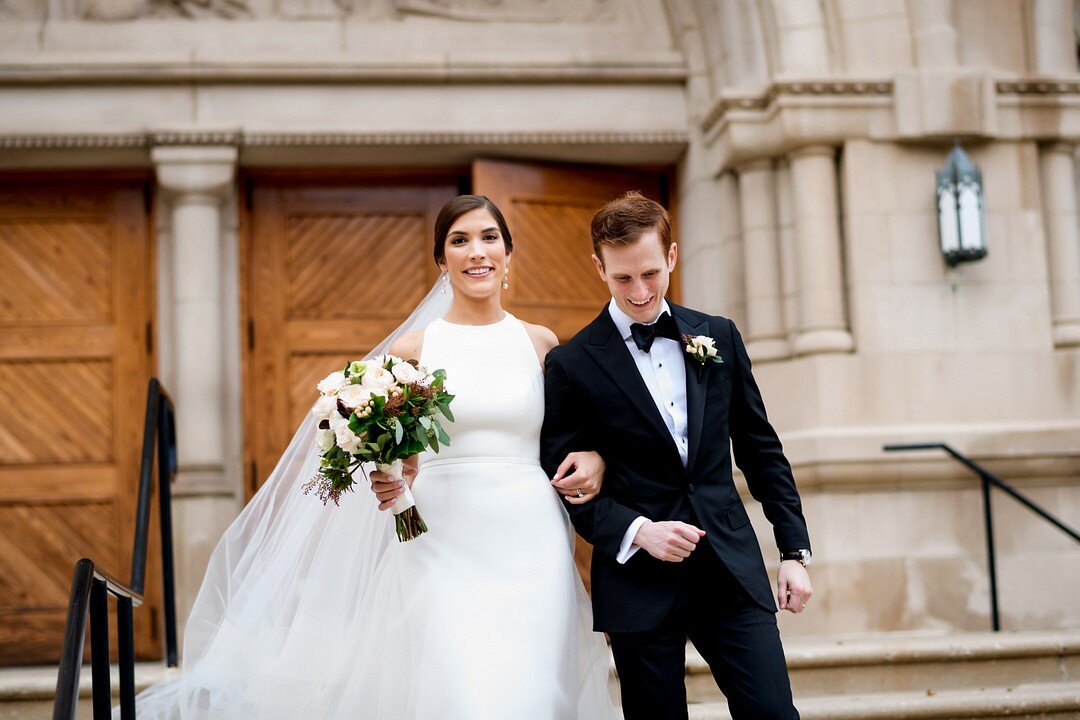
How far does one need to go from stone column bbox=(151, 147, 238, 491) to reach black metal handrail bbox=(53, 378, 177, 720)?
3.09 feet

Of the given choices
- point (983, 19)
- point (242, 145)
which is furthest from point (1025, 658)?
point (242, 145)

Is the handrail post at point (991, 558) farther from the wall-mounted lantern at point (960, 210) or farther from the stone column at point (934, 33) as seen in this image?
the stone column at point (934, 33)

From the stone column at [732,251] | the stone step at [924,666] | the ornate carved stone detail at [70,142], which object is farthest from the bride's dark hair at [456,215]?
the ornate carved stone detail at [70,142]

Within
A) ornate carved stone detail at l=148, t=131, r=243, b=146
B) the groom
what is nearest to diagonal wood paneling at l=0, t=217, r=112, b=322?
ornate carved stone detail at l=148, t=131, r=243, b=146

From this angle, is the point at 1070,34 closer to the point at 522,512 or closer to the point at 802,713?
the point at 802,713

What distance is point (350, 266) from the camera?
24.8 ft

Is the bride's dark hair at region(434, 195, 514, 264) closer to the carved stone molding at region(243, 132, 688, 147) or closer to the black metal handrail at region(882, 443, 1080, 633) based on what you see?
the black metal handrail at region(882, 443, 1080, 633)

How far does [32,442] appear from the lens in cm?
718

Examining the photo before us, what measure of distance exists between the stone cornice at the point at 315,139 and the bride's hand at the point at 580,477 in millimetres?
4237

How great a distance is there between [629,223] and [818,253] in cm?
380

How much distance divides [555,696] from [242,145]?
4.66 meters

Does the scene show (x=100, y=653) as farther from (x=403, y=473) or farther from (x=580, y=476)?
(x=580, y=476)

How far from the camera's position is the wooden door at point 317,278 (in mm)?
7434

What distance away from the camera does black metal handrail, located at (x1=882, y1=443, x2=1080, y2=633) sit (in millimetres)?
6023
